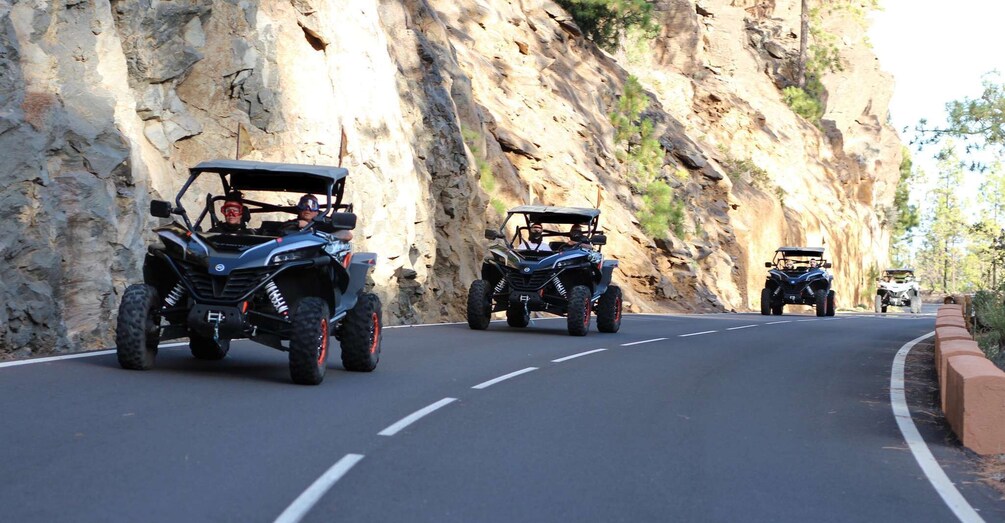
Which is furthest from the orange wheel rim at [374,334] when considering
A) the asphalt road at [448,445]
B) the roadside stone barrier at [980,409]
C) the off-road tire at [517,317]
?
the off-road tire at [517,317]

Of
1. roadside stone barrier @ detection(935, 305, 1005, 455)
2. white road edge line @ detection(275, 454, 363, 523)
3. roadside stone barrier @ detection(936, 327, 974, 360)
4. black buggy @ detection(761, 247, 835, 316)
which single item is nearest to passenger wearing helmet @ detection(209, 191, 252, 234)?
white road edge line @ detection(275, 454, 363, 523)

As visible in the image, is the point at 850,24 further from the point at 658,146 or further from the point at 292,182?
the point at 292,182

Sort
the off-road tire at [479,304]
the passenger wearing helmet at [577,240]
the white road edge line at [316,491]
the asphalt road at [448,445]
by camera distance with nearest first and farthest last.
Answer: the white road edge line at [316,491] < the asphalt road at [448,445] < the off-road tire at [479,304] < the passenger wearing helmet at [577,240]

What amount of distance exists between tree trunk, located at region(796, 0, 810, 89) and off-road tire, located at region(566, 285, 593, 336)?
180 feet

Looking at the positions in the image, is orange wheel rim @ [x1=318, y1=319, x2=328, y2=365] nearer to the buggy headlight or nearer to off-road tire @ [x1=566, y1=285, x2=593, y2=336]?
the buggy headlight

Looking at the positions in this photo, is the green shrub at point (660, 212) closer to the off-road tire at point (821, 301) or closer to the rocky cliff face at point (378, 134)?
the rocky cliff face at point (378, 134)

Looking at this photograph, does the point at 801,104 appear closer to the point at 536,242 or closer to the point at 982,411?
the point at 536,242

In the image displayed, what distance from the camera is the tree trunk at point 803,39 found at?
70.1m

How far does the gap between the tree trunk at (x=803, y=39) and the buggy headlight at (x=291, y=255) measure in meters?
63.5

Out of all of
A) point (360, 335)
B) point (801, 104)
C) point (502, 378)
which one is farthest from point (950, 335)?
point (801, 104)

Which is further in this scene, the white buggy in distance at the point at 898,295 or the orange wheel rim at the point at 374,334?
the white buggy in distance at the point at 898,295

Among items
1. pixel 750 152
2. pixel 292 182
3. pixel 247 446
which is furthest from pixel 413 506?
pixel 750 152

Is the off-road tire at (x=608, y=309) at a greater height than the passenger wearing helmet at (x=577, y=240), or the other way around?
the passenger wearing helmet at (x=577, y=240)

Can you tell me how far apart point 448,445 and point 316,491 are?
178 cm
